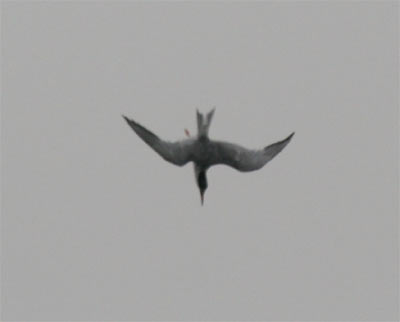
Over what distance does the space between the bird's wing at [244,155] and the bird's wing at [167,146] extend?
549 millimetres

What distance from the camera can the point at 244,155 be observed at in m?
22.0

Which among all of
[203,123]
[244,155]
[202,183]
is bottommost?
[202,183]

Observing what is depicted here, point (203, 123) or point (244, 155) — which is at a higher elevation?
point (203, 123)

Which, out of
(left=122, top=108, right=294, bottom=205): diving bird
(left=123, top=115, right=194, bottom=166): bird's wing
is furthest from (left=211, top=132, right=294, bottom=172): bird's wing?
(left=123, top=115, right=194, bottom=166): bird's wing

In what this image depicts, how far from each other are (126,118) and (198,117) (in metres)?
1.40

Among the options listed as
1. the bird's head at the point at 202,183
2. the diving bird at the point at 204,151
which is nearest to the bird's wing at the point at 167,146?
the diving bird at the point at 204,151

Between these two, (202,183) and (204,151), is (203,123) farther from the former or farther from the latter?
(202,183)

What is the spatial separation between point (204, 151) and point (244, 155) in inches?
32.4

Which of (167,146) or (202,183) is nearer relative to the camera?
(167,146)

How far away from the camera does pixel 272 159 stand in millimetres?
22234

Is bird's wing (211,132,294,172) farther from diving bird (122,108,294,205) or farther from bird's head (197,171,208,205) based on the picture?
bird's head (197,171,208,205)

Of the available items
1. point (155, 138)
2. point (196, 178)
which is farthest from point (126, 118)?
point (196, 178)

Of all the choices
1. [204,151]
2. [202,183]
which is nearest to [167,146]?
[204,151]

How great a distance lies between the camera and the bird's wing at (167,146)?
21.2m
